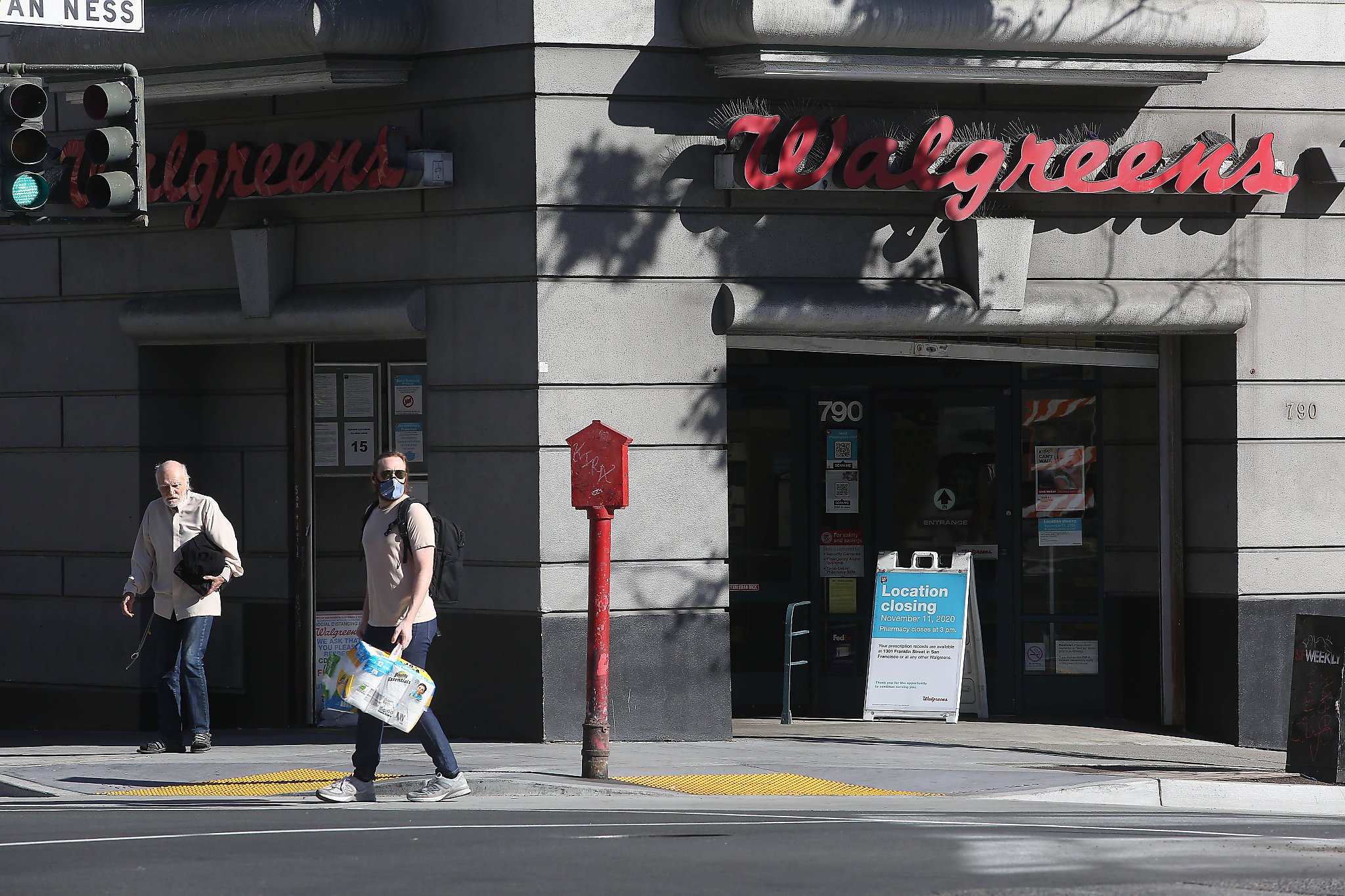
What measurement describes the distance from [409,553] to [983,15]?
217 inches

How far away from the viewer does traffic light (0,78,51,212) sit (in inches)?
356

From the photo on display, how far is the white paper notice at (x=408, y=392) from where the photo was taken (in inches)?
503

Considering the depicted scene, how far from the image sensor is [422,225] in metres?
12.0

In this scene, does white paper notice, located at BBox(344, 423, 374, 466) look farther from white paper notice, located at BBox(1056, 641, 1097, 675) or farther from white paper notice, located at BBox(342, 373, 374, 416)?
white paper notice, located at BBox(1056, 641, 1097, 675)

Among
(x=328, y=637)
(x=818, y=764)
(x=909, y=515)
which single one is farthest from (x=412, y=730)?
(x=909, y=515)

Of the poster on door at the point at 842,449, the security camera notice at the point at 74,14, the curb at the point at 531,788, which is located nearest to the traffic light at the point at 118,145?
the security camera notice at the point at 74,14

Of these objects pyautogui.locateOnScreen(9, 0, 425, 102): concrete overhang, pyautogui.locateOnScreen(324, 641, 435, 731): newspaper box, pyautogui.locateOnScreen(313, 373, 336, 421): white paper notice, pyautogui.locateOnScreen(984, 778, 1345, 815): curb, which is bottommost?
pyautogui.locateOnScreen(984, 778, 1345, 815): curb

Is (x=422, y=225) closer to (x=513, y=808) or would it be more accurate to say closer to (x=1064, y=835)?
(x=513, y=808)

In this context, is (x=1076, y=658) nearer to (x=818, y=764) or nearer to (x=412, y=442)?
(x=818, y=764)

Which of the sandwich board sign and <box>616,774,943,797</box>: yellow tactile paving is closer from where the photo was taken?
<box>616,774,943,797</box>: yellow tactile paving

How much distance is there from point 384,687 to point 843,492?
5722 mm

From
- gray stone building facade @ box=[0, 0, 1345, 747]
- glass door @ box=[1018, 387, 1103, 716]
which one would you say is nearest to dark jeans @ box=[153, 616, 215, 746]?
gray stone building facade @ box=[0, 0, 1345, 747]

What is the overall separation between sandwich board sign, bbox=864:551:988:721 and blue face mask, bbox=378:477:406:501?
5067 mm

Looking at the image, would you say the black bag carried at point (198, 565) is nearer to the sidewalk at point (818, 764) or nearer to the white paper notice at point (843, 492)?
the sidewalk at point (818, 764)
